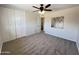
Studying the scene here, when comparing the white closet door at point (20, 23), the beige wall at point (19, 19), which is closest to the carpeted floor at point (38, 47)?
the beige wall at point (19, 19)

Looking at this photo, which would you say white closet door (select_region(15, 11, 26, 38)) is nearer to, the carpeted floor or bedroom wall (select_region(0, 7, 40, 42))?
bedroom wall (select_region(0, 7, 40, 42))

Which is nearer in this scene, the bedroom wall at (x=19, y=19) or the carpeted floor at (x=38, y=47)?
the carpeted floor at (x=38, y=47)

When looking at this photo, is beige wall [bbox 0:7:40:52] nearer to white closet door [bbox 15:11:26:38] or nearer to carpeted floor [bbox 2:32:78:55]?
white closet door [bbox 15:11:26:38]

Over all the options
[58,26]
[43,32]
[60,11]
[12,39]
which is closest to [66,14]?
[60,11]

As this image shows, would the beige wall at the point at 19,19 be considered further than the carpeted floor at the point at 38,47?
Yes

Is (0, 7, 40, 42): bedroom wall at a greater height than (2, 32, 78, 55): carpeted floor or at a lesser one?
greater

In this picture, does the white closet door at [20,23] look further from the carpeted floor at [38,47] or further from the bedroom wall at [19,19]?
the carpeted floor at [38,47]

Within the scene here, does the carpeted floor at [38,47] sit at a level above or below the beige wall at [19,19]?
below

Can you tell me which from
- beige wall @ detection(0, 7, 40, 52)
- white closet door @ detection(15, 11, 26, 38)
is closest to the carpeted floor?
beige wall @ detection(0, 7, 40, 52)

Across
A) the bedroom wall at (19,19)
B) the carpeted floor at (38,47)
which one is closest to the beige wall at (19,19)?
the bedroom wall at (19,19)

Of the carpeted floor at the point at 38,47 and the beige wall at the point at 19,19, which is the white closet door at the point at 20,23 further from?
the carpeted floor at the point at 38,47

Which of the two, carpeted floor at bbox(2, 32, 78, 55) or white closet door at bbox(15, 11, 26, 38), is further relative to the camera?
white closet door at bbox(15, 11, 26, 38)

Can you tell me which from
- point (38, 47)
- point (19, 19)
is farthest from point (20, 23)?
point (38, 47)
